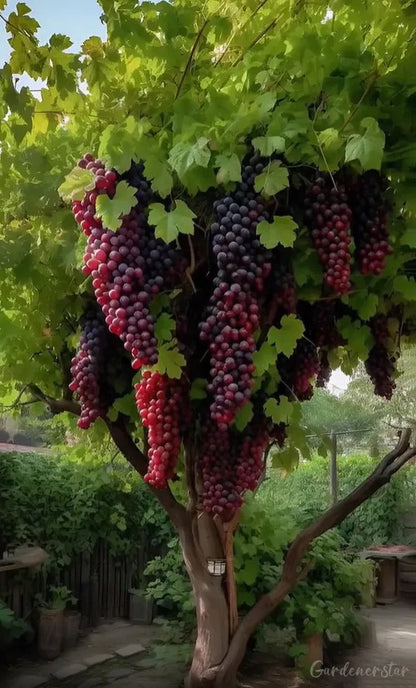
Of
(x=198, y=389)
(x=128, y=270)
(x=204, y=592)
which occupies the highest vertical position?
(x=128, y=270)

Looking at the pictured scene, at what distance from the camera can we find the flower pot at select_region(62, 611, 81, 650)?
5.30m

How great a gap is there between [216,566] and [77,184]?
1.97 meters

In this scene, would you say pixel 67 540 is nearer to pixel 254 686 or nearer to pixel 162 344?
Result: pixel 254 686

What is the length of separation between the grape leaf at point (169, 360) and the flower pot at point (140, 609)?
5064 millimetres

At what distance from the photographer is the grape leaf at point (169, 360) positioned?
1.84 m

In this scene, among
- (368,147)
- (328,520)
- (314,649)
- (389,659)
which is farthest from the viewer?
(389,659)

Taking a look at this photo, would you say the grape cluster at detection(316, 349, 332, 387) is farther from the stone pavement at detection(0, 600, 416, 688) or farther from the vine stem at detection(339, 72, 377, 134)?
the stone pavement at detection(0, 600, 416, 688)

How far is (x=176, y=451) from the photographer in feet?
6.21

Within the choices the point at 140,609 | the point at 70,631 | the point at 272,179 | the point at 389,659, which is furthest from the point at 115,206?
the point at 140,609

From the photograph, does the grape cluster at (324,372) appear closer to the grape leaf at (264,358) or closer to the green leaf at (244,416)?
the green leaf at (244,416)

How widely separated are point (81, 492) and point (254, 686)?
3110mm

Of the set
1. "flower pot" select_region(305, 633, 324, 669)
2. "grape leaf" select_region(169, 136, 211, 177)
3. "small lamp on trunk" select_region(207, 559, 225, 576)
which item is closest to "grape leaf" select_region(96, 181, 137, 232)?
"grape leaf" select_region(169, 136, 211, 177)

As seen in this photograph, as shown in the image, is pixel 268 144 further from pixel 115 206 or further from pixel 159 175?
pixel 115 206

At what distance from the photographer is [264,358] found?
6.72ft
